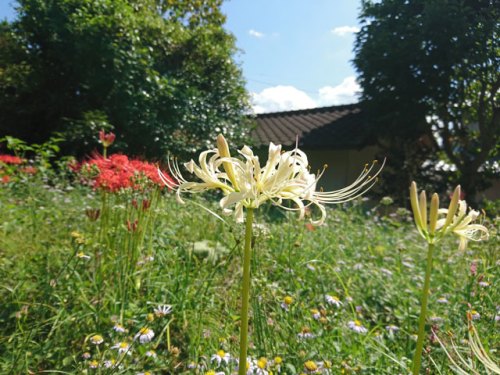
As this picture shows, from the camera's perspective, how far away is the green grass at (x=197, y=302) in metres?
1.80

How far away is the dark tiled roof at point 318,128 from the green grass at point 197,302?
7832mm

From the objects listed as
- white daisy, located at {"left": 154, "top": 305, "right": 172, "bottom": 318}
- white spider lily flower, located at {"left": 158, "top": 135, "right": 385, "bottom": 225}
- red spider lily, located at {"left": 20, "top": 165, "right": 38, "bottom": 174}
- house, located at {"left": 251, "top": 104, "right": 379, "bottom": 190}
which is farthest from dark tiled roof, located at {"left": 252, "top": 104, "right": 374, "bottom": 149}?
white spider lily flower, located at {"left": 158, "top": 135, "right": 385, "bottom": 225}

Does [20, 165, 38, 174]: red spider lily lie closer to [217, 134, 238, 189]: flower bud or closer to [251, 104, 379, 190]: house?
[217, 134, 238, 189]: flower bud

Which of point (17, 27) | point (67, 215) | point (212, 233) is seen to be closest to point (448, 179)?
point (212, 233)

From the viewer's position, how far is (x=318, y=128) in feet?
42.5

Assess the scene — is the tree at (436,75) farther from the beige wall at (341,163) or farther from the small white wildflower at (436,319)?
the small white wildflower at (436,319)

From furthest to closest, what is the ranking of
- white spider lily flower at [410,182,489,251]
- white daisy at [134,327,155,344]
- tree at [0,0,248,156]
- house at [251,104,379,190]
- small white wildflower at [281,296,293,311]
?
house at [251,104,379,190] → tree at [0,0,248,156] → small white wildflower at [281,296,293,311] → white daisy at [134,327,155,344] → white spider lily flower at [410,182,489,251]

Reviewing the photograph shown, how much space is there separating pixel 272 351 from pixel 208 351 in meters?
0.30

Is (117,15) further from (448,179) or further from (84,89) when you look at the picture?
(448,179)

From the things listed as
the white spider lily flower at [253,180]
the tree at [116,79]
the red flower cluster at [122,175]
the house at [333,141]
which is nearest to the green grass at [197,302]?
the red flower cluster at [122,175]

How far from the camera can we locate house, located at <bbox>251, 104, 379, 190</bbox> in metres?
11.3

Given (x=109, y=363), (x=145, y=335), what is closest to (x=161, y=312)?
(x=145, y=335)

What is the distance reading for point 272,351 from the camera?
1748 millimetres

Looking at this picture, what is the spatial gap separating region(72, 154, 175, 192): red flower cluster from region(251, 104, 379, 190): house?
24.5 ft
